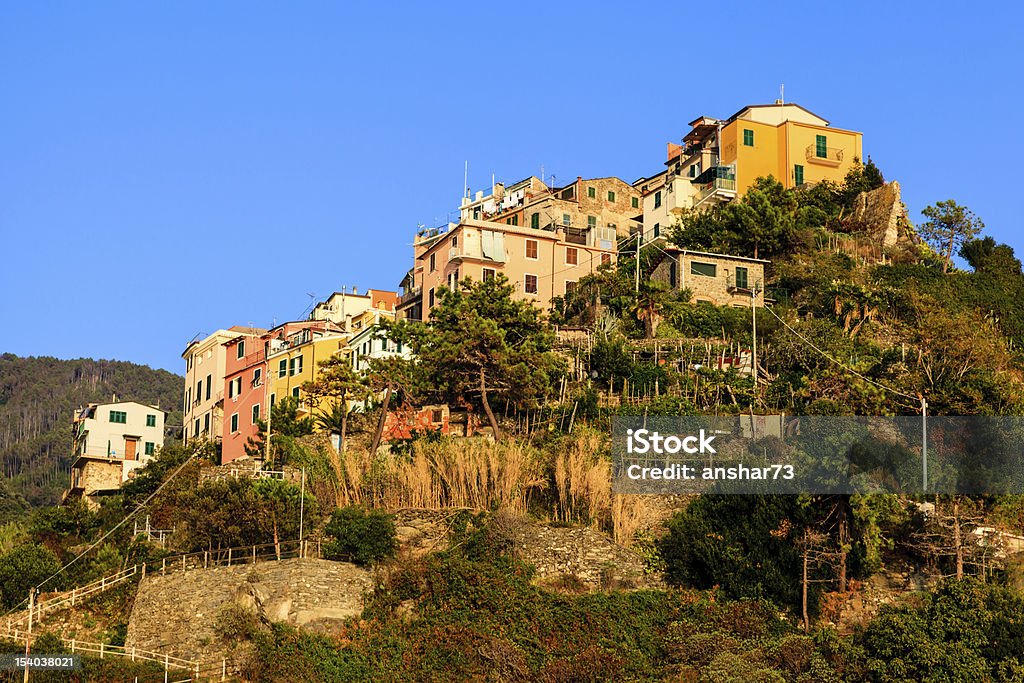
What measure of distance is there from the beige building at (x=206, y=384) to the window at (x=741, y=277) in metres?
18.3

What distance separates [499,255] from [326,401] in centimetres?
1012

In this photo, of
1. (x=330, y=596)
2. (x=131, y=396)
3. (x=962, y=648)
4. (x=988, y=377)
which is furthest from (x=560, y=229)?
(x=131, y=396)

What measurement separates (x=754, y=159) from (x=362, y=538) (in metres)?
33.9

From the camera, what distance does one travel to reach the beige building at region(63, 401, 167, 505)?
6000 centimetres

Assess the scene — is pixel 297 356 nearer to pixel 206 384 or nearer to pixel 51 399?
pixel 206 384

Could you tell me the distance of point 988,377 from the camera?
40219 millimetres

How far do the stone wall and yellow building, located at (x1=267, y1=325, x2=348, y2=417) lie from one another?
654 inches

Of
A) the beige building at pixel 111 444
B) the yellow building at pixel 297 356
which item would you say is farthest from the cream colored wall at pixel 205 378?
the yellow building at pixel 297 356

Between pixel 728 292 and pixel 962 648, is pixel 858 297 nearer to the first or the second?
pixel 728 292

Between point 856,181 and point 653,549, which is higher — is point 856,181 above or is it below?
above

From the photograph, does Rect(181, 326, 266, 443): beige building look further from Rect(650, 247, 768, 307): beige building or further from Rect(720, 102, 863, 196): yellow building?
Rect(720, 102, 863, 196): yellow building

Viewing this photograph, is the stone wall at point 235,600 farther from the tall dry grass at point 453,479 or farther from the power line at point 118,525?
the power line at point 118,525

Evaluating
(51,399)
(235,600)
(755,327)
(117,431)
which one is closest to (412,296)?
(117,431)

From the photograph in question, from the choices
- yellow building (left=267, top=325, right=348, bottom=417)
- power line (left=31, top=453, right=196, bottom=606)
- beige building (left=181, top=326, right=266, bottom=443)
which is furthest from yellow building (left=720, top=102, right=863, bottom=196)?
power line (left=31, top=453, right=196, bottom=606)
